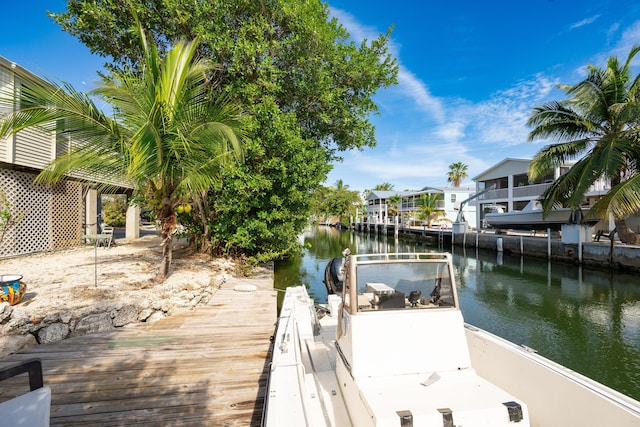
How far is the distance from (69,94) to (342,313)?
600cm

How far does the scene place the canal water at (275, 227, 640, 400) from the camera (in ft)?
21.9

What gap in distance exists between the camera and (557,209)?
803 inches

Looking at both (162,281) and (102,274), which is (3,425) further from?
(102,274)

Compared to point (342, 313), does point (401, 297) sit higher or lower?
higher

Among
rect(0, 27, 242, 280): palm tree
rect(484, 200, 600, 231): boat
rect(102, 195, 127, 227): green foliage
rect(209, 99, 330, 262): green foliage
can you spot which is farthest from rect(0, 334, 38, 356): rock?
rect(102, 195, 127, 227): green foliage

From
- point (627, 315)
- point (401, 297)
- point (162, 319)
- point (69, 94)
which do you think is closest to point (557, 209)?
point (627, 315)

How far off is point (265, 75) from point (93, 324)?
820cm

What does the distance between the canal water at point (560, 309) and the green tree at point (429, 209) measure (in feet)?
71.1

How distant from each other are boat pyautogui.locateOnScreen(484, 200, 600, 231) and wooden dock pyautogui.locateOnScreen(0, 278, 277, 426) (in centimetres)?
2141

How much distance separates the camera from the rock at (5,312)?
4.18 metres

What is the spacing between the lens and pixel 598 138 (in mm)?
15664

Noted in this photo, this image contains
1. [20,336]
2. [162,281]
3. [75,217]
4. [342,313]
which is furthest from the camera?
[75,217]

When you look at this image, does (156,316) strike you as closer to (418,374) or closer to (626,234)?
(418,374)

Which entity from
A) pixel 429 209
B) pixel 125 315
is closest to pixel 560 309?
pixel 125 315
